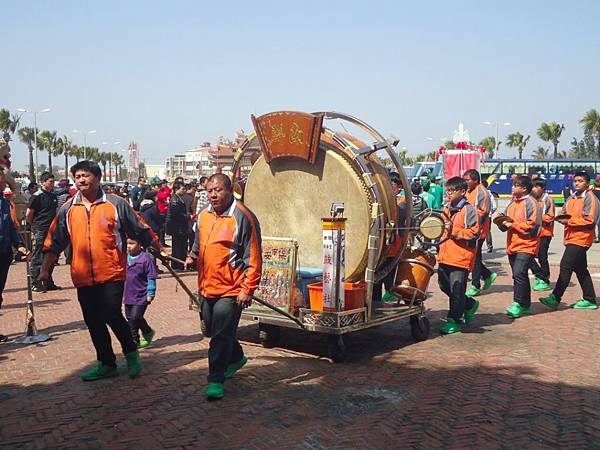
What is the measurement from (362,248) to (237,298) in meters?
2.06

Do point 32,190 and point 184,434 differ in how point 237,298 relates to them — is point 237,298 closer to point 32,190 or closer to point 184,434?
point 184,434

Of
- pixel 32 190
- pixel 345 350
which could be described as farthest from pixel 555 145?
pixel 345 350

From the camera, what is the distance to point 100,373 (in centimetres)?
616

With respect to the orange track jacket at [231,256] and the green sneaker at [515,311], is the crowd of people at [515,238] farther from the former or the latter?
the orange track jacket at [231,256]

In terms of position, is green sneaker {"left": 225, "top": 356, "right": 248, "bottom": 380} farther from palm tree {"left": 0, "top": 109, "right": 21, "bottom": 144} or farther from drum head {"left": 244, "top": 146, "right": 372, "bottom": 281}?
palm tree {"left": 0, "top": 109, "right": 21, "bottom": 144}

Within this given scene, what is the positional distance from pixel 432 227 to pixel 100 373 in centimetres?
395

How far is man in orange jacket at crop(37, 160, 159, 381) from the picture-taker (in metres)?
5.89

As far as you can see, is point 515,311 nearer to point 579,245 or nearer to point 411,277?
point 579,245

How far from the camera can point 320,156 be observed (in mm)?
7355

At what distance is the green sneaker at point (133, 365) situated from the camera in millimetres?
6176

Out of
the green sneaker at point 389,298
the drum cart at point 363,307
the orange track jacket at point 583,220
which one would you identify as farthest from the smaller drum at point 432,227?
the orange track jacket at point 583,220

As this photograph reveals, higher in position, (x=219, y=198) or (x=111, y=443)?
(x=219, y=198)

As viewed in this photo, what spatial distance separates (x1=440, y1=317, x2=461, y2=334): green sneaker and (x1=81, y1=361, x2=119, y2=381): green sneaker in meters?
3.98

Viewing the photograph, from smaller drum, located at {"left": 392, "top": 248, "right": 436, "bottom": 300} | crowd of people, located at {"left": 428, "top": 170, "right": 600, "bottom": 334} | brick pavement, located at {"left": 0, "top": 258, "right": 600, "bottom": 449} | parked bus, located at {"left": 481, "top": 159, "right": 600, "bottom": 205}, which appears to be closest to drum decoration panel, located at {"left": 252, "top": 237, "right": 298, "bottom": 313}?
brick pavement, located at {"left": 0, "top": 258, "right": 600, "bottom": 449}
